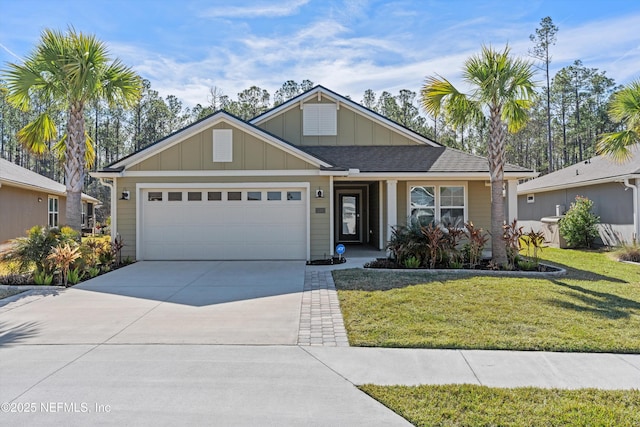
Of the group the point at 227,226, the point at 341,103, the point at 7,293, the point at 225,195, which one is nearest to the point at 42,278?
the point at 7,293

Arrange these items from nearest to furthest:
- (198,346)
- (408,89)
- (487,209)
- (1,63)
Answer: (198,346)
(1,63)
(487,209)
(408,89)

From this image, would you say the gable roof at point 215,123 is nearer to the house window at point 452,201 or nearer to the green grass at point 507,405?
the house window at point 452,201

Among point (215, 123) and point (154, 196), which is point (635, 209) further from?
point (154, 196)

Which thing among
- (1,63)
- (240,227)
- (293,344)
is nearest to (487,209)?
(240,227)

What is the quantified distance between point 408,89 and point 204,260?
32.7 m

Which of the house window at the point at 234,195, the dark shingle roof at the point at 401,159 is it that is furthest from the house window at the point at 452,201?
the house window at the point at 234,195

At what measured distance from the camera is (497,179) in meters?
9.83

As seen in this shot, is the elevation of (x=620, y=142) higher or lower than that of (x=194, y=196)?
higher

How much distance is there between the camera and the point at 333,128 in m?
15.0

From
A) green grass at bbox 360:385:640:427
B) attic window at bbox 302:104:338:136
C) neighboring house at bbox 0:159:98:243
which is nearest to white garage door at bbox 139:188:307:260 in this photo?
attic window at bbox 302:104:338:136

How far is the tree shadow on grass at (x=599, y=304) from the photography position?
229 inches

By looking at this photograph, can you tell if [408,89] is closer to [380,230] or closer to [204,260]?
[380,230]

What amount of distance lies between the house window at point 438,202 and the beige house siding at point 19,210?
15530mm

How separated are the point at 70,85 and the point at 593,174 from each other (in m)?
18.4
